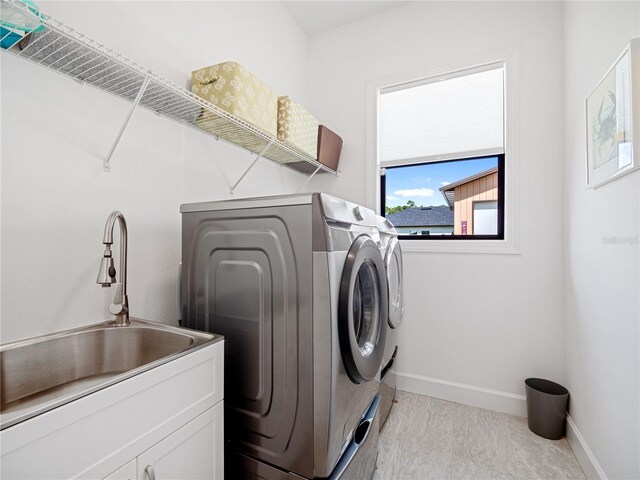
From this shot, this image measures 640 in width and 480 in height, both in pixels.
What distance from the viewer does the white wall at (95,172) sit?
1.04 meters

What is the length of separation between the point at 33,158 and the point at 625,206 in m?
2.32

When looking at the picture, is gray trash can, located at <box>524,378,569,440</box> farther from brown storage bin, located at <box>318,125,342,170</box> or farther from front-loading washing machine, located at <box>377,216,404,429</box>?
brown storage bin, located at <box>318,125,342,170</box>

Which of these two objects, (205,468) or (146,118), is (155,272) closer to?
(146,118)

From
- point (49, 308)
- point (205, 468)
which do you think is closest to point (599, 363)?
point (205, 468)

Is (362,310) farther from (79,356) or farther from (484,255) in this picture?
(484,255)

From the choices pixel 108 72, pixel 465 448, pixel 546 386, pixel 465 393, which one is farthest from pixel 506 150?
pixel 108 72

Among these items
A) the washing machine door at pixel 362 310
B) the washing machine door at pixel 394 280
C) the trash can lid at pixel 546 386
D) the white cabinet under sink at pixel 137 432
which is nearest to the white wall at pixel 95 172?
the white cabinet under sink at pixel 137 432

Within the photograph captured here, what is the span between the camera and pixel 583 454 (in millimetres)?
1657

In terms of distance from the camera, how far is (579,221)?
5.94ft

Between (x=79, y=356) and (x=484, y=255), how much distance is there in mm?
2484

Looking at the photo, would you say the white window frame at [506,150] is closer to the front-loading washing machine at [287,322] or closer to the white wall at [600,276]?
the white wall at [600,276]

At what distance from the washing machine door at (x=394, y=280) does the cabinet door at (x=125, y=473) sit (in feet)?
4.30

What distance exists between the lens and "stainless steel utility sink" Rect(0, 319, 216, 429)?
3.07 ft

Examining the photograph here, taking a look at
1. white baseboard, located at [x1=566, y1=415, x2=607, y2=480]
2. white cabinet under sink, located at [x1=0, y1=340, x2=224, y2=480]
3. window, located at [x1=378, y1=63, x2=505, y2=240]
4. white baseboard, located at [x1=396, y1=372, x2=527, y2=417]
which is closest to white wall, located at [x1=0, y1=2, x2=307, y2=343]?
white cabinet under sink, located at [x1=0, y1=340, x2=224, y2=480]
